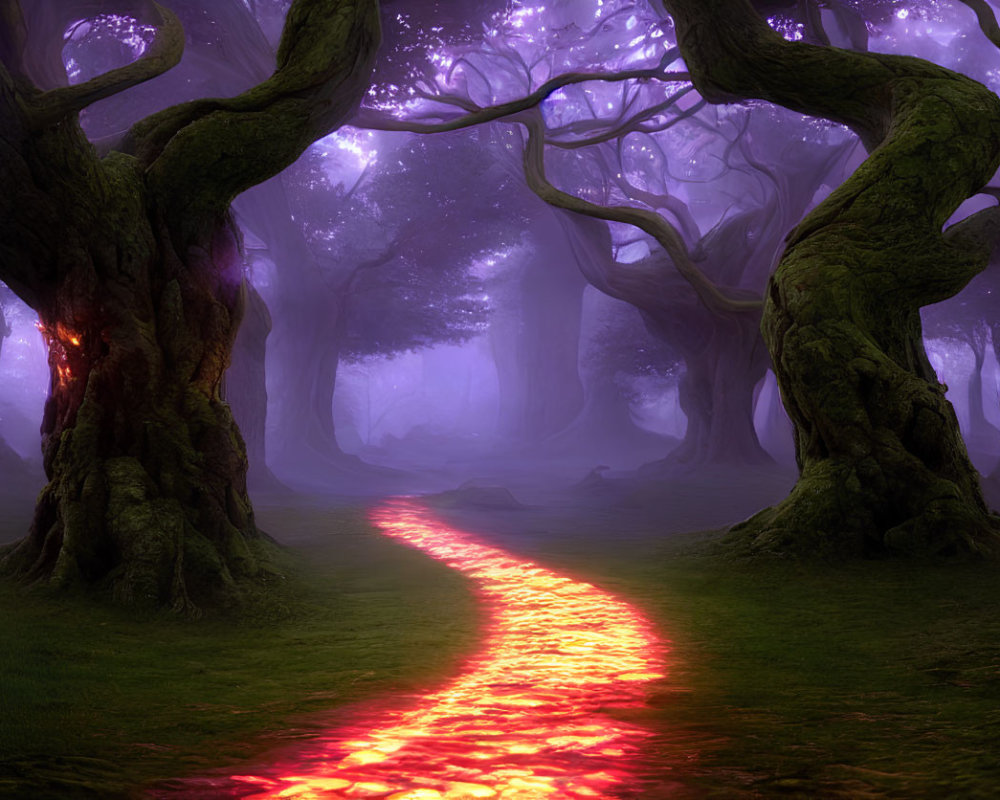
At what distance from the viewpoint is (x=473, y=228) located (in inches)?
981

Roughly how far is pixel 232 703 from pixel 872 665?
131 inches

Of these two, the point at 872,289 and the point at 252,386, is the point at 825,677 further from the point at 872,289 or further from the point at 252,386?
the point at 252,386

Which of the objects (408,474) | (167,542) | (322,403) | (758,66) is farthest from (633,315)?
(167,542)

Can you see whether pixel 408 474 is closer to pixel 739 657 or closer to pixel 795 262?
pixel 795 262

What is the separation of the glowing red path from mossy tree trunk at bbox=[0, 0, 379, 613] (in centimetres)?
261

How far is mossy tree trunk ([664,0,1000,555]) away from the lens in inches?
240

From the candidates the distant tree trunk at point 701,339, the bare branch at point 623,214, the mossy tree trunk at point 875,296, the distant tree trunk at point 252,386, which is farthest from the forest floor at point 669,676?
the distant tree trunk at point 701,339

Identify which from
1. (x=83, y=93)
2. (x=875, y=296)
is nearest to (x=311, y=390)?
(x=83, y=93)

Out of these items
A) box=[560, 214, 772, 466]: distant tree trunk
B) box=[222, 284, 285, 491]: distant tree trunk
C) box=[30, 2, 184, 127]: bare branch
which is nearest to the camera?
box=[30, 2, 184, 127]: bare branch

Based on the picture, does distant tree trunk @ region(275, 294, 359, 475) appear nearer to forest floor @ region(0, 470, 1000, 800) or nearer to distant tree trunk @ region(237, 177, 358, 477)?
distant tree trunk @ region(237, 177, 358, 477)

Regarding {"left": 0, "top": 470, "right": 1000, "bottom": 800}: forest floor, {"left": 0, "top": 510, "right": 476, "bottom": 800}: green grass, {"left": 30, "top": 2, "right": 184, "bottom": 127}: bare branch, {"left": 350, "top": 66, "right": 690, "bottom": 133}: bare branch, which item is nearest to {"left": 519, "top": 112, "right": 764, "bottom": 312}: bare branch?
{"left": 350, "top": 66, "right": 690, "bottom": 133}: bare branch

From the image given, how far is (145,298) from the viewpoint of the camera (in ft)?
19.8

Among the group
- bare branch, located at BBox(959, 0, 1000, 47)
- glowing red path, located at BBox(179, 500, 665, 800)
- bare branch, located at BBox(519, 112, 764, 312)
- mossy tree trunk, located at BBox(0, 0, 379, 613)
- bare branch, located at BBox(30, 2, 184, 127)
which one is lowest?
glowing red path, located at BBox(179, 500, 665, 800)

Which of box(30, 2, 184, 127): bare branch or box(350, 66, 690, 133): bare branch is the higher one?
box(350, 66, 690, 133): bare branch
